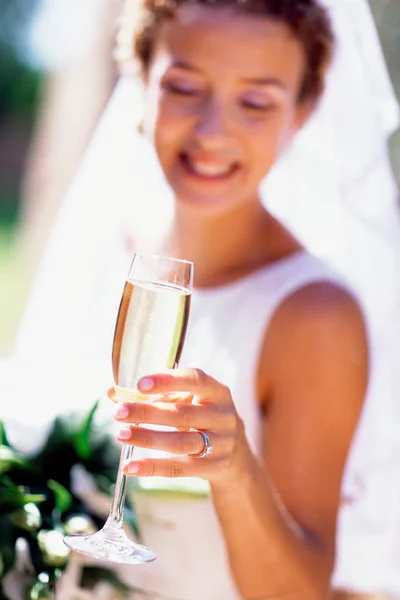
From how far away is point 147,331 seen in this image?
1088mm

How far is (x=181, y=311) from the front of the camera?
1.11 metres

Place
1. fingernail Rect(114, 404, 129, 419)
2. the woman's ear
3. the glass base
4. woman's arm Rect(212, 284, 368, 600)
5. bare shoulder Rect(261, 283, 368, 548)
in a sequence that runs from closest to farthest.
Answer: fingernail Rect(114, 404, 129, 419), the glass base, woman's arm Rect(212, 284, 368, 600), bare shoulder Rect(261, 283, 368, 548), the woman's ear

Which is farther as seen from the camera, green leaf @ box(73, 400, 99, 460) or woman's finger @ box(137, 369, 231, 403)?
green leaf @ box(73, 400, 99, 460)

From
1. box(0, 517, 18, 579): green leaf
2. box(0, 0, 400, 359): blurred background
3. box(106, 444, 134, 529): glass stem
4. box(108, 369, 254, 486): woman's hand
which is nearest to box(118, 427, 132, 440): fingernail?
box(108, 369, 254, 486): woman's hand

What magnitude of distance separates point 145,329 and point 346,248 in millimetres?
1124

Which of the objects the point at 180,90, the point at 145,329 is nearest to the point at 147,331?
the point at 145,329

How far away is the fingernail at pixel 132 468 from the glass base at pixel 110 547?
0.15 m

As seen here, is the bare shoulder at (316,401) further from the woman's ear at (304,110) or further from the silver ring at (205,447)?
the silver ring at (205,447)

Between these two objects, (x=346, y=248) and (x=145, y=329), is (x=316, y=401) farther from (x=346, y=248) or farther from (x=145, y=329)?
(x=145, y=329)

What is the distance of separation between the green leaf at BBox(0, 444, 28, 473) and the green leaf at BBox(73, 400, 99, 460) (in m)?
0.07

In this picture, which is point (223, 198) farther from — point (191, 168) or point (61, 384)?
point (61, 384)

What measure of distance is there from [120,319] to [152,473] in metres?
0.18

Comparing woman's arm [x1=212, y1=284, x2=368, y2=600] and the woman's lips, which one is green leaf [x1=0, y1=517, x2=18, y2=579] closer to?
woman's arm [x1=212, y1=284, x2=368, y2=600]

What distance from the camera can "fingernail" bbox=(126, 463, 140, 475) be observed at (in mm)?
1027
